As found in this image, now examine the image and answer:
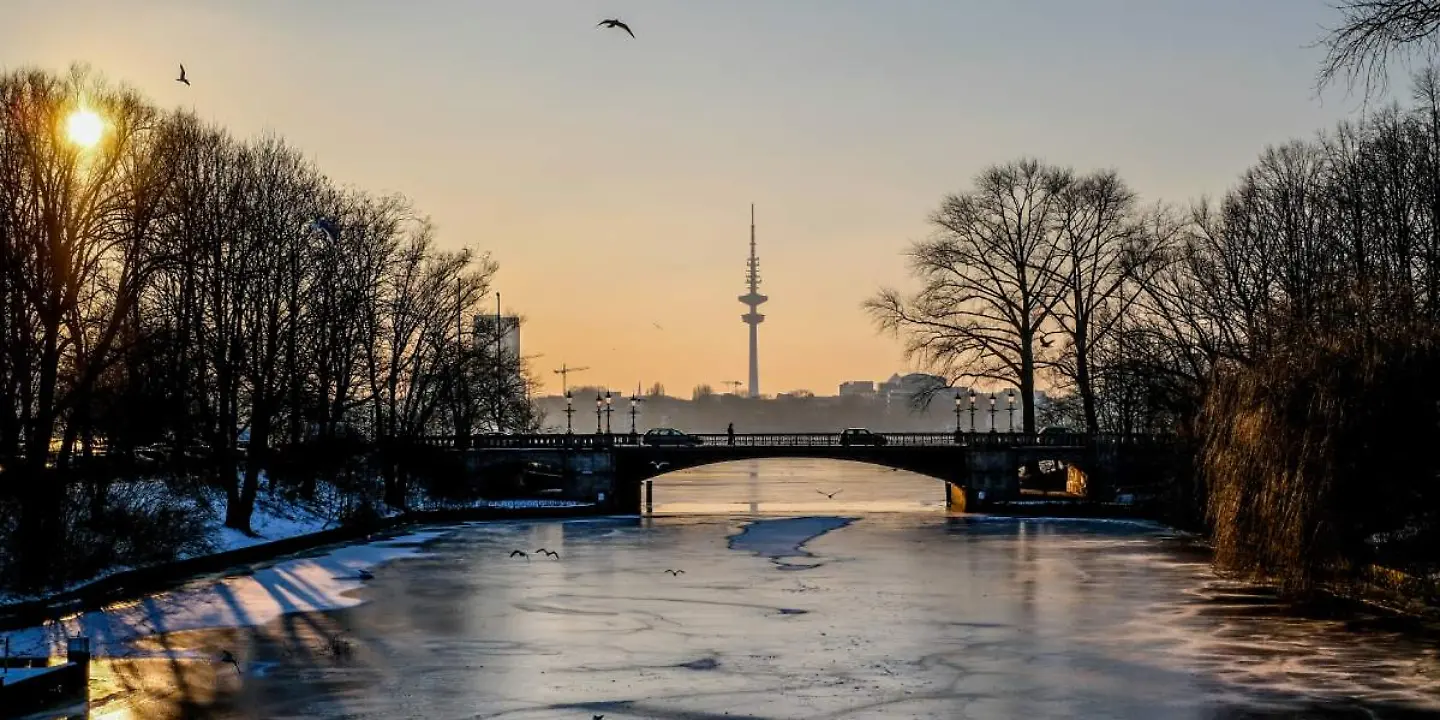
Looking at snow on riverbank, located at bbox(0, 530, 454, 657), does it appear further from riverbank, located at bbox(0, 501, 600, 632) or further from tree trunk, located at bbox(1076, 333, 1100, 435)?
tree trunk, located at bbox(1076, 333, 1100, 435)

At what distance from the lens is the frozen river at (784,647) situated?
3032 centimetres

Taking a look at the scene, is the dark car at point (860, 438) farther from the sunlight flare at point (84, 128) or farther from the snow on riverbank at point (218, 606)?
the sunlight flare at point (84, 128)

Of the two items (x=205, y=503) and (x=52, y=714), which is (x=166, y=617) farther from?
(x=205, y=503)

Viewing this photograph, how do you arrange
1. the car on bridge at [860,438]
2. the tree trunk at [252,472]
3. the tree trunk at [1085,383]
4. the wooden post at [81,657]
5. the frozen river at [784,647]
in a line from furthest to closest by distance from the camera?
the car on bridge at [860,438] → the tree trunk at [1085,383] → the tree trunk at [252,472] → the wooden post at [81,657] → the frozen river at [784,647]

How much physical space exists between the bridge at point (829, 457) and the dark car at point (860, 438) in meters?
2.01

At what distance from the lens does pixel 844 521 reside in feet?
302

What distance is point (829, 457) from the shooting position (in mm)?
101750

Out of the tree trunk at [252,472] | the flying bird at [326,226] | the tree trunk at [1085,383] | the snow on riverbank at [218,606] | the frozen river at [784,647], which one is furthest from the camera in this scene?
the tree trunk at [1085,383]

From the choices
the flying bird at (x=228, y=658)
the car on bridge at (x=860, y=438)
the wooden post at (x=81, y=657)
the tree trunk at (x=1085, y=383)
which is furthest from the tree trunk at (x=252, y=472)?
the car on bridge at (x=860, y=438)

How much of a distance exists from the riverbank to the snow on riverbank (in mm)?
599

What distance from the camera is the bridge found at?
96.8 metres

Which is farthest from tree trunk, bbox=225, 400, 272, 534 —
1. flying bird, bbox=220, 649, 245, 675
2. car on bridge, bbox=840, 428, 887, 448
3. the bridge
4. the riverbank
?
car on bridge, bbox=840, 428, 887, 448

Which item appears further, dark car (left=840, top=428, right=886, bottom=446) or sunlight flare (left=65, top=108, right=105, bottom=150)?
dark car (left=840, top=428, right=886, bottom=446)

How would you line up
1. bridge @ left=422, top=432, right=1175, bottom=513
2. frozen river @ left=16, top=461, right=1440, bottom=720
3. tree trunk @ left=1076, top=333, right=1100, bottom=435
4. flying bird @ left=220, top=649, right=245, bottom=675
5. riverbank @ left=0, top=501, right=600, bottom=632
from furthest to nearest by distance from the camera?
bridge @ left=422, top=432, right=1175, bottom=513, tree trunk @ left=1076, top=333, right=1100, bottom=435, riverbank @ left=0, top=501, right=600, bottom=632, flying bird @ left=220, top=649, right=245, bottom=675, frozen river @ left=16, top=461, right=1440, bottom=720
